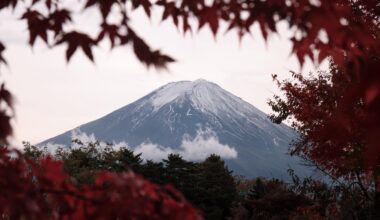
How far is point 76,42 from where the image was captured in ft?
8.90

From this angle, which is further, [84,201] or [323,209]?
[323,209]

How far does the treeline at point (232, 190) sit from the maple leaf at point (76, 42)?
36.5 feet

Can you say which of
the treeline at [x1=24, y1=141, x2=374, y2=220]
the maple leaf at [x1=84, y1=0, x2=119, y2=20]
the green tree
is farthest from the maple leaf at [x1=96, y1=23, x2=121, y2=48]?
the green tree

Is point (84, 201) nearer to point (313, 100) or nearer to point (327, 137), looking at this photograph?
point (327, 137)

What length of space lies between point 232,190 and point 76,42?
994 inches

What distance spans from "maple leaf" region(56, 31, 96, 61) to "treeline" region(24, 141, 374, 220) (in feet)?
36.5

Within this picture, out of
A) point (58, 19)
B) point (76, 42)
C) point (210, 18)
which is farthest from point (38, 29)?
point (210, 18)

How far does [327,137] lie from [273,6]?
35.4 inches

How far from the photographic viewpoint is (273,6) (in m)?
2.85

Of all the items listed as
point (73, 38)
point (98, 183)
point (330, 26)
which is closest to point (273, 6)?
point (330, 26)

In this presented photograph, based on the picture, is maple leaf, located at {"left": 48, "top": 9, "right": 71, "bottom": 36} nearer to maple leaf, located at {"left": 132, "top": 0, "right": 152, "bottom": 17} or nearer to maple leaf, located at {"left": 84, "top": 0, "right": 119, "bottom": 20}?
maple leaf, located at {"left": 84, "top": 0, "right": 119, "bottom": 20}

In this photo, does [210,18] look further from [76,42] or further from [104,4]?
[76,42]

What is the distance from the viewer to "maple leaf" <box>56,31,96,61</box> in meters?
2.70

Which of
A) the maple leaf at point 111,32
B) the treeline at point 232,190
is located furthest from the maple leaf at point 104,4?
the treeline at point 232,190
